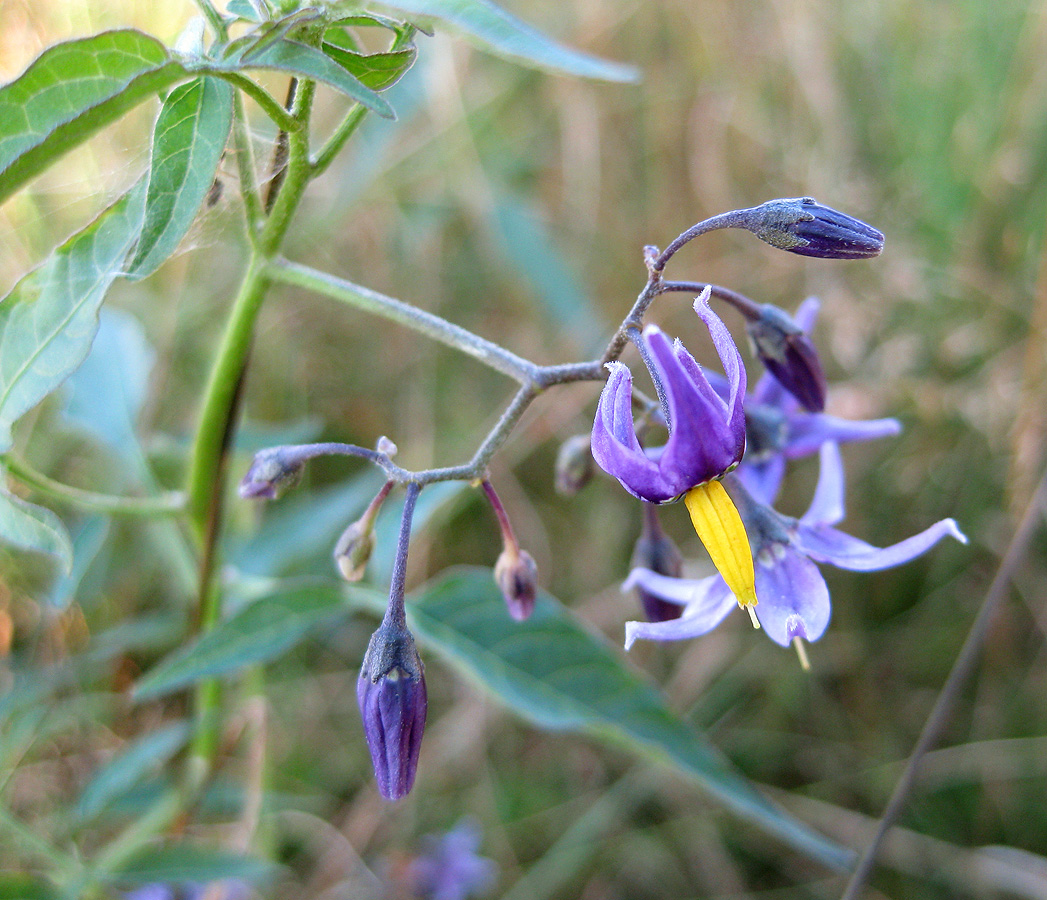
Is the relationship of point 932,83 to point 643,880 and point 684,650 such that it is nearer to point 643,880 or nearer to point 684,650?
point 684,650

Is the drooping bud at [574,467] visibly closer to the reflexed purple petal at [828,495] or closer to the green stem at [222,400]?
the reflexed purple petal at [828,495]

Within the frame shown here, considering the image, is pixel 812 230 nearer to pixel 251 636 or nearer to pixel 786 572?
pixel 786 572

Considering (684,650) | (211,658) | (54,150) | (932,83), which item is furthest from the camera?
(932,83)

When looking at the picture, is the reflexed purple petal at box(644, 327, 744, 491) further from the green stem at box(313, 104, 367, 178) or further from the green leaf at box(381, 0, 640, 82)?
the green stem at box(313, 104, 367, 178)

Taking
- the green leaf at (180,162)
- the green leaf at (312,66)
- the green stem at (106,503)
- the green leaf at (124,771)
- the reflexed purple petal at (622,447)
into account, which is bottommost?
the green leaf at (124,771)

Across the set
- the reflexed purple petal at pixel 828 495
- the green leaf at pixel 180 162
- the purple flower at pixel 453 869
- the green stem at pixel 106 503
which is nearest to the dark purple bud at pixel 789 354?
the reflexed purple petal at pixel 828 495

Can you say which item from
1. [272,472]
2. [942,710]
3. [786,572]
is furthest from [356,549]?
[942,710]

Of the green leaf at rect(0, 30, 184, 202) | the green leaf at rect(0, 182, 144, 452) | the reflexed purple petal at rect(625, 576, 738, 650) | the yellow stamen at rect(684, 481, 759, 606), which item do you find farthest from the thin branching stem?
the green leaf at rect(0, 30, 184, 202)

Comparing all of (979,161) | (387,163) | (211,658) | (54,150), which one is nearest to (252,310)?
(54,150)
